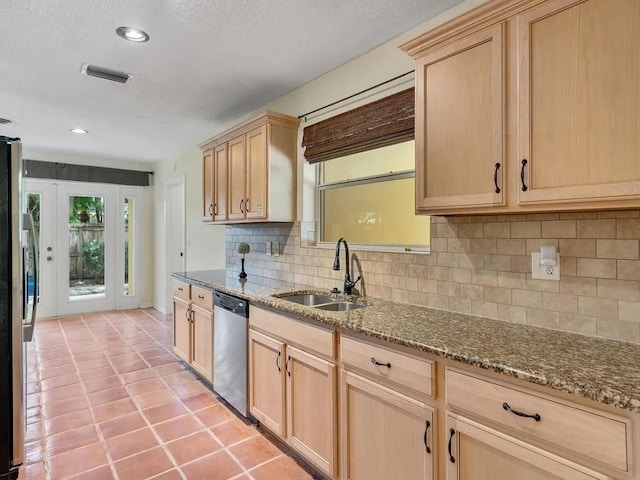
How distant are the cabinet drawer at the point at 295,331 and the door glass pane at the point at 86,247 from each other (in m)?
4.63

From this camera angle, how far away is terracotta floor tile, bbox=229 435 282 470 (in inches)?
85.0

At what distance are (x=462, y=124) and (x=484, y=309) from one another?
0.89m

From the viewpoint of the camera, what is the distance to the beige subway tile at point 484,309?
1815mm

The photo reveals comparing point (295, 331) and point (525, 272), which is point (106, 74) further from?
point (525, 272)

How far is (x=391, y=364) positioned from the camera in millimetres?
1547

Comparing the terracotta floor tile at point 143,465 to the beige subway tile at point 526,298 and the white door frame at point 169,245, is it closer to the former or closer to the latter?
the beige subway tile at point 526,298

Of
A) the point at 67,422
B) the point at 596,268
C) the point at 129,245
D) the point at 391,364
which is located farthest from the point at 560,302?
the point at 129,245

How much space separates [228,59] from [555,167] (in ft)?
7.12

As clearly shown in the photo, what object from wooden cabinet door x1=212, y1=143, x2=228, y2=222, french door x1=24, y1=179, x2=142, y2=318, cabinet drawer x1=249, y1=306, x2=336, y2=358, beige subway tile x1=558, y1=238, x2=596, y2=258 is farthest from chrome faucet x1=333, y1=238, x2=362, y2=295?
french door x1=24, y1=179, x2=142, y2=318

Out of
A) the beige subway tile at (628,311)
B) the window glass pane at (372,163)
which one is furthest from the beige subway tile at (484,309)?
the window glass pane at (372,163)

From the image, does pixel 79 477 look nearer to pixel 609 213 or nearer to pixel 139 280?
pixel 609 213

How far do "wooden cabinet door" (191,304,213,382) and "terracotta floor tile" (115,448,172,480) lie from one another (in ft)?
2.58

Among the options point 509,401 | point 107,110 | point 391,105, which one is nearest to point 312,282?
point 391,105

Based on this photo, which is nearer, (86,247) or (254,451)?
(254,451)
